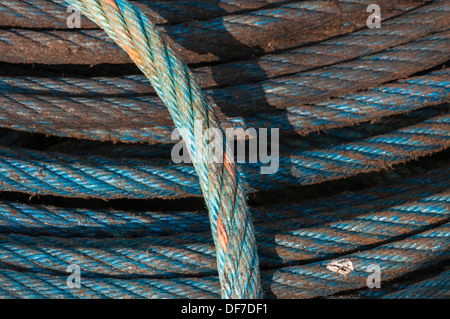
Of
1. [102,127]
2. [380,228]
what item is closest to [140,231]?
[102,127]

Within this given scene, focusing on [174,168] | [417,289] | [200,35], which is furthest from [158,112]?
[417,289]

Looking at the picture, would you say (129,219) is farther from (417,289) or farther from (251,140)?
(417,289)

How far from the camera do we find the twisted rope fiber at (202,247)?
63.9 inches

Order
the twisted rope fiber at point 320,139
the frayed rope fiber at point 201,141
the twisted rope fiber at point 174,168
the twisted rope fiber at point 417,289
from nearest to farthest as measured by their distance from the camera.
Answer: the frayed rope fiber at point 201,141 < the twisted rope fiber at point 417,289 < the twisted rope fiber at point 174,168 < the twisted rope fiber at point 320,139

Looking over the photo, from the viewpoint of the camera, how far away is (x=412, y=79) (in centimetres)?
176

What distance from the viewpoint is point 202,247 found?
5.35ft

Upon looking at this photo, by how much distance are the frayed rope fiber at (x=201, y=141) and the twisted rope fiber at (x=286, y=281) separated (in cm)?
22

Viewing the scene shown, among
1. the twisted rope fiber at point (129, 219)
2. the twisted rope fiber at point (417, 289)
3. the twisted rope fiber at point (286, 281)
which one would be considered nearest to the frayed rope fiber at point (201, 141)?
the twisted rope fiber at point (286, 281)

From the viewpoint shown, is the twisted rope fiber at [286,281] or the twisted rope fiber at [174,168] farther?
the twisted rope fiber at [174,168]

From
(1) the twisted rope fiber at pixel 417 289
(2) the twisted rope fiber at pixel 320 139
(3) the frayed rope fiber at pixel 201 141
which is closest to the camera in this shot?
(3) the frayed rope fiber at pixel 201 141

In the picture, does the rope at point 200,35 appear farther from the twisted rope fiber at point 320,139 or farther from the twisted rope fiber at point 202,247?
the twisted rope fiber at point 202,247

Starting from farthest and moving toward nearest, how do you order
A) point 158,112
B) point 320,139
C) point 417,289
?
point 320,139, point 158,112, point 417,289

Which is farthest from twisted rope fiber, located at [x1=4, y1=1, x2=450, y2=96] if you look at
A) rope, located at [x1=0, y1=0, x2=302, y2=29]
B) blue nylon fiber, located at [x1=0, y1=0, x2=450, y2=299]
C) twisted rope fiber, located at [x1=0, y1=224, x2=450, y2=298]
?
twisted rope fiber, located at [x1=0, y1=224, x2=450, y2=298]

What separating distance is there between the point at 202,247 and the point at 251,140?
39 cm
